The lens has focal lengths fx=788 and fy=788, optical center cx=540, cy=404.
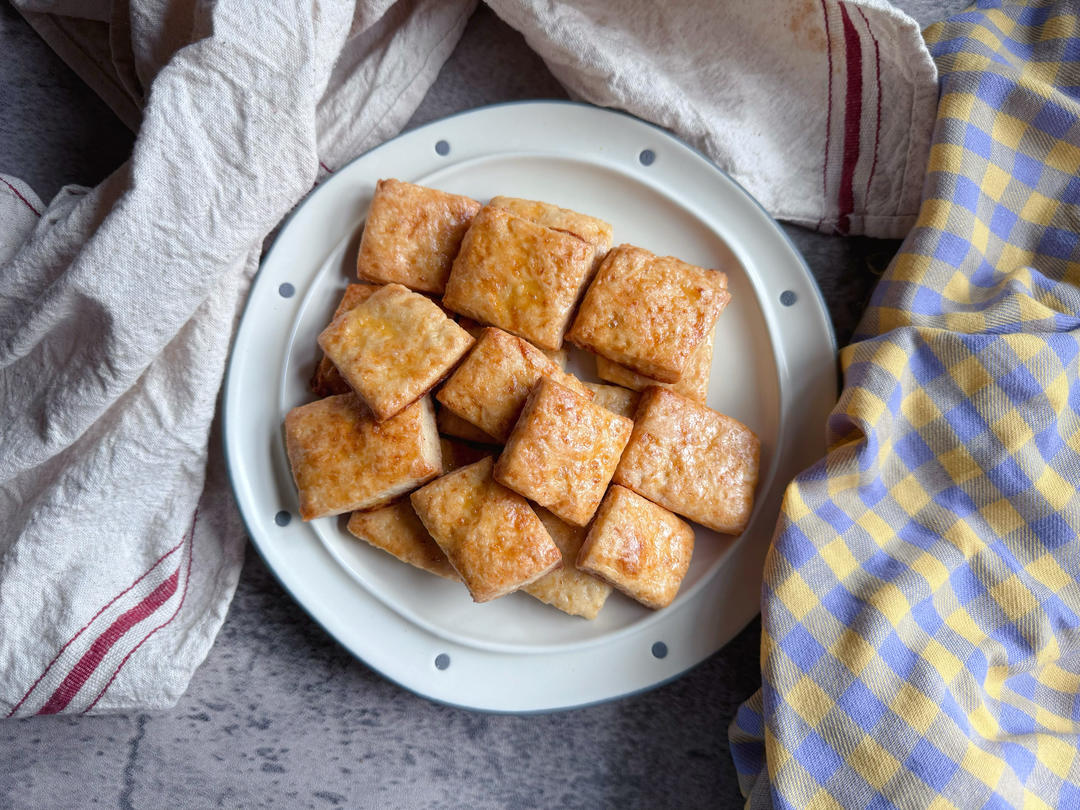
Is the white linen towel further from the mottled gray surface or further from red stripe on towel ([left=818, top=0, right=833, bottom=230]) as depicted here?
the mottled gray surface

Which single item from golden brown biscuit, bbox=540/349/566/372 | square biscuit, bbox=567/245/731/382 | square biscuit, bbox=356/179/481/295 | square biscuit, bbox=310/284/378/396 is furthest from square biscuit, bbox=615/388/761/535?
square biscuit, bbox=310/284/378/396

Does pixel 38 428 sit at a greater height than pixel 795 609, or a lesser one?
greater

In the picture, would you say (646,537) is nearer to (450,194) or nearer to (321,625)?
(321,625)

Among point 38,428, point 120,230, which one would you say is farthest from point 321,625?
point 120,230

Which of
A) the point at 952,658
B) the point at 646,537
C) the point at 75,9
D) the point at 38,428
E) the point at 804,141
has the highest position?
the point at 75,9

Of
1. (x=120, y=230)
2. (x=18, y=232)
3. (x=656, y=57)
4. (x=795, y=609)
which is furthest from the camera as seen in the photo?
(x=656, y=57)

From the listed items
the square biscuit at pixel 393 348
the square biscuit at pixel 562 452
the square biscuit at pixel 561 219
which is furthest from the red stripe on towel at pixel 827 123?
the square biscuit at pixel 393 348

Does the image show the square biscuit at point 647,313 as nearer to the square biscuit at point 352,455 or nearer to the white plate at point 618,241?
the white plate at point 618,241

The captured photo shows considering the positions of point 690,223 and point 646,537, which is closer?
point 646,537
